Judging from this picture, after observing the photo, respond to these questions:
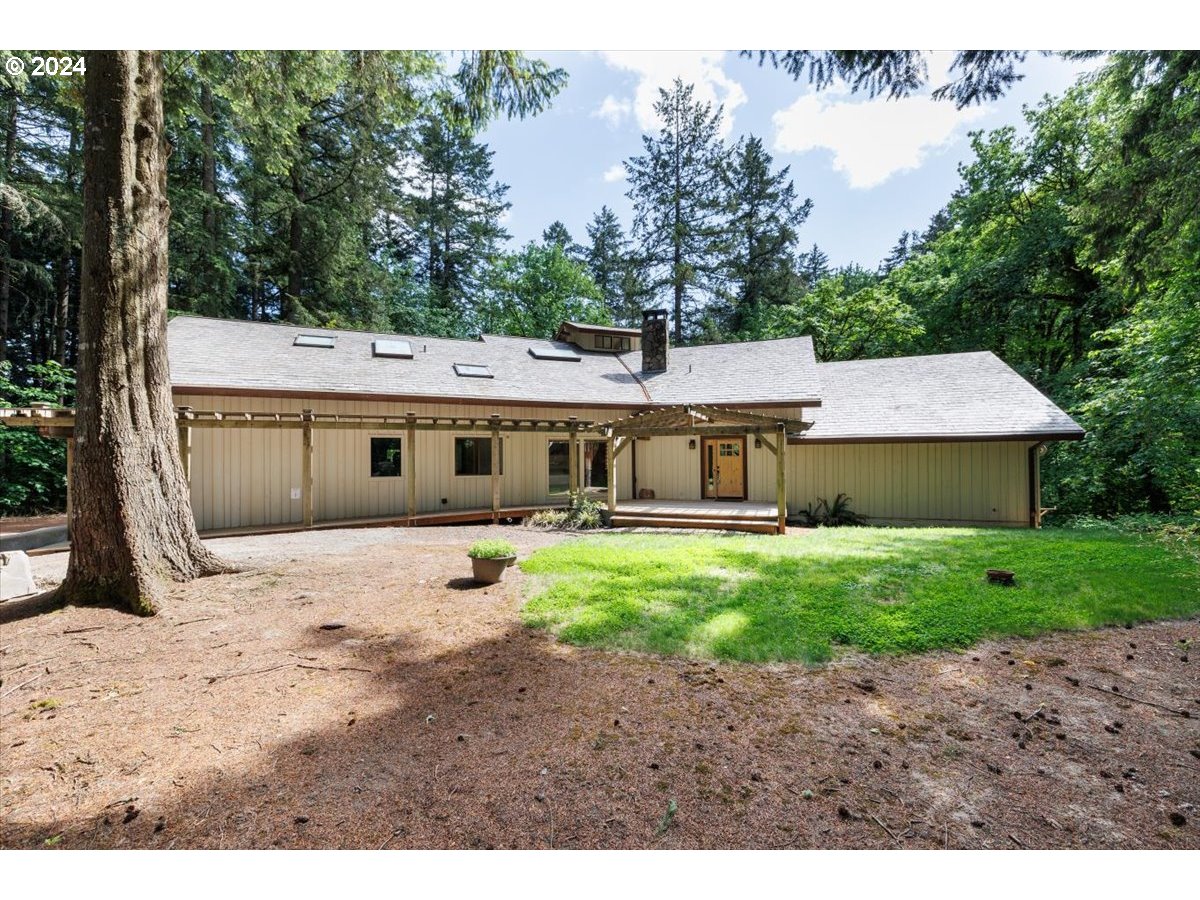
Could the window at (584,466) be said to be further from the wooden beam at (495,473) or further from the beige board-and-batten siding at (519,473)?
the wooden beam at (495,473)

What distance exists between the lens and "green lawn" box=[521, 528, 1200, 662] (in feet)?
12.7

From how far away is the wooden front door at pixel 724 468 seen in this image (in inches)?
504

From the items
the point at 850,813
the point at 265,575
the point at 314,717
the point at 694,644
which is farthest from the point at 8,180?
the point at 850,813

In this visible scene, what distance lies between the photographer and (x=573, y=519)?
998 cm

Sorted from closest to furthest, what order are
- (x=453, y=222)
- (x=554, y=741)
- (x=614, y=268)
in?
(x=554, y=741)
(x=453, y=222)
(x=614, y=268)

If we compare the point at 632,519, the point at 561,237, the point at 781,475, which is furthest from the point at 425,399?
the point at 561,237

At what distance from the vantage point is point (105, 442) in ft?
14.2

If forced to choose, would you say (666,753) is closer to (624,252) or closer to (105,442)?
(105,442)

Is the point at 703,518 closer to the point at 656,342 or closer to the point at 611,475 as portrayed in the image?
the point at 611,475

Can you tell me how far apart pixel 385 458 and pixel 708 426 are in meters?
6.91

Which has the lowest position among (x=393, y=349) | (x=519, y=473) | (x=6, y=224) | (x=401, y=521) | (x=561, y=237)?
(x=401, y=521)

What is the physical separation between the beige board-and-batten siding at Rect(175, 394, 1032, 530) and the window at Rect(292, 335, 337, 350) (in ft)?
8.18

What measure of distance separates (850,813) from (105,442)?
234 inches

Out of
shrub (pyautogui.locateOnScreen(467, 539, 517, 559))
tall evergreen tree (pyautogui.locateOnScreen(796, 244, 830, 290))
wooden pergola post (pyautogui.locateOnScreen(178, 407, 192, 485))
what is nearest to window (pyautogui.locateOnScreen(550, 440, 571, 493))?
wooden pergola post (pyautogui.locateOnScreen(178, 407, 192, 485))
